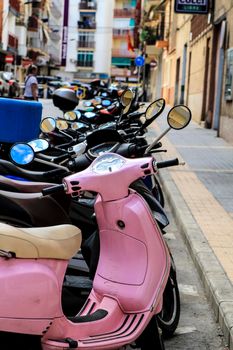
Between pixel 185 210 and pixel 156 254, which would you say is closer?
pixel 156 254

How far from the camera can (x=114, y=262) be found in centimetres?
316

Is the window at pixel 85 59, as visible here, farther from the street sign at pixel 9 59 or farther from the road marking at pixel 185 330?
the road marking at pixel 185 330

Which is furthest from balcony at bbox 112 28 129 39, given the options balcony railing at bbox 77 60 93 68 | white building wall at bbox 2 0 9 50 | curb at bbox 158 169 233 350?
curb at bbox 158 169 233 350

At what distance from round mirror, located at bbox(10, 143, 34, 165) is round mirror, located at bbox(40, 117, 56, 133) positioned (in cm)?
236

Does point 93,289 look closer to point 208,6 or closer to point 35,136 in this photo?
point 35,136

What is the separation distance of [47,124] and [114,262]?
3.61 meters

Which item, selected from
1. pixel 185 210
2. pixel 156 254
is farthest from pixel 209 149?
pixel 156 254

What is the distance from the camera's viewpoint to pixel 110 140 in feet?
14.3

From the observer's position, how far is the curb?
402cm

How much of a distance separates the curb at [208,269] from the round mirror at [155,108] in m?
1.29

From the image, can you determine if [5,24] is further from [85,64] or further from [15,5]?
[85,64]

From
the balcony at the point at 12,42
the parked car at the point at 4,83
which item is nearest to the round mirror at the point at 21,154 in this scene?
the parked car at the point at 4,83

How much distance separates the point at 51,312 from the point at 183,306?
2053 mm

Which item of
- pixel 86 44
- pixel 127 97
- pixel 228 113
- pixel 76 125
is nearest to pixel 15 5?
pixel 86 44
